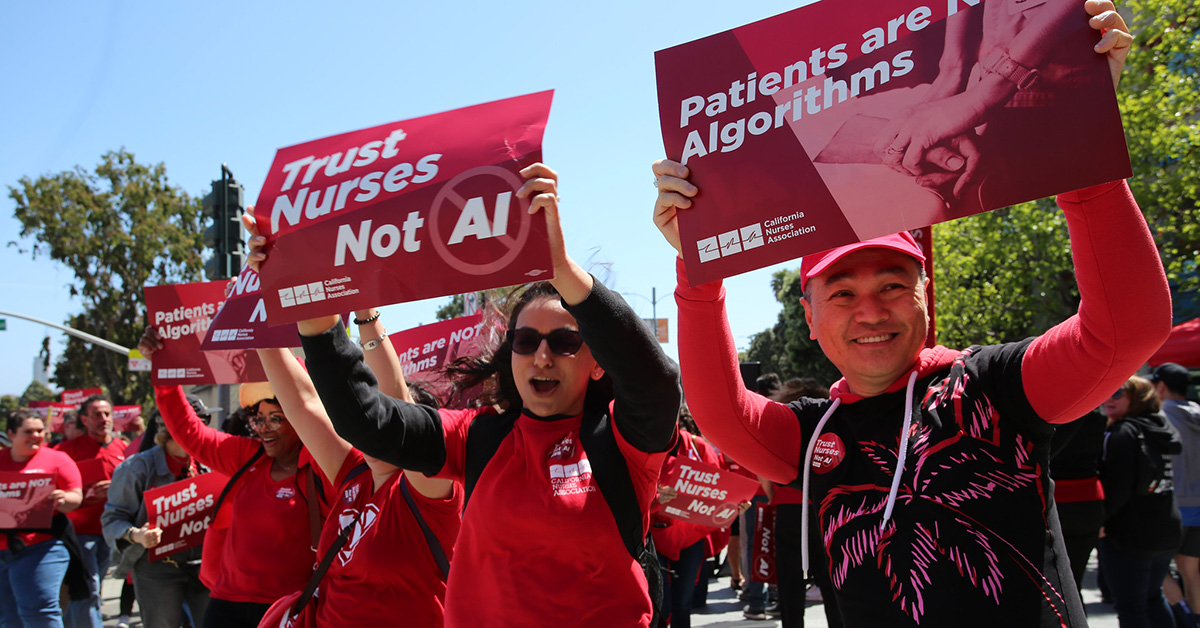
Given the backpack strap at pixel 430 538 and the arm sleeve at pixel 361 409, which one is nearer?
the arm sleeve at pixel 361 409

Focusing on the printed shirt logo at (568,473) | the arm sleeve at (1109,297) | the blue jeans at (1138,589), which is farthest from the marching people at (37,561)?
the blue jeans at (1138,589)

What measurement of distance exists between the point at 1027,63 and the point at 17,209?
3870 cm

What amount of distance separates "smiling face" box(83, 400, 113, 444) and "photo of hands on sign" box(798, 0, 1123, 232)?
936 centimetres

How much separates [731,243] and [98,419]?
9.25 m

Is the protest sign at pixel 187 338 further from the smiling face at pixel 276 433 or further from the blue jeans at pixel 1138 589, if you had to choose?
the blue jeans at pixel 1138 589

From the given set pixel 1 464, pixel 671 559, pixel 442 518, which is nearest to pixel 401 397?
pixel 442 518

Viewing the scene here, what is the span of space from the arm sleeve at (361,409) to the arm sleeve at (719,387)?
93 cm

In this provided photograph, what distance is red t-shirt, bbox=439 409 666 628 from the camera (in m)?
2.36

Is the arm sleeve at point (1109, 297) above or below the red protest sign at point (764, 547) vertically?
above

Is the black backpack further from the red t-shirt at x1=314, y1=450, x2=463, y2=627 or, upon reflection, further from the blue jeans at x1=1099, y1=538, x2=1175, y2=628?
the blue jeans at x1=1099, y1=538, x2=1175, y2=628

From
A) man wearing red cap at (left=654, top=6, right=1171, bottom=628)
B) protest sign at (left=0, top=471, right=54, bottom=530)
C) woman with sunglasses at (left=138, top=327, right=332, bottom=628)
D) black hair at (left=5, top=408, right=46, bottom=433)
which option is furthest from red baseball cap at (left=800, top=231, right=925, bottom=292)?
black hair at (left=5, top=408, right=46, bottom=433)

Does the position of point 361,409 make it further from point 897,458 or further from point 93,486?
point 93,486

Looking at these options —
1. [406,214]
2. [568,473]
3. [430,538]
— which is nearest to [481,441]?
[568,473]

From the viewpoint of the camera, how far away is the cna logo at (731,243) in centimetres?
200
